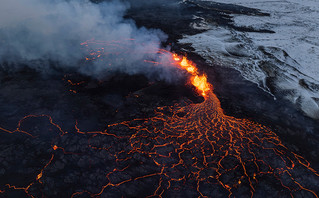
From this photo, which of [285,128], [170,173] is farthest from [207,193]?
[285,128]

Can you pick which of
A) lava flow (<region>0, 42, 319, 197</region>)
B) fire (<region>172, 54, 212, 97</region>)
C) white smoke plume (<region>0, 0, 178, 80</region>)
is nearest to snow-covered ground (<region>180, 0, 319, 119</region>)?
fire (<region>172, 54, 212, 97</region>)

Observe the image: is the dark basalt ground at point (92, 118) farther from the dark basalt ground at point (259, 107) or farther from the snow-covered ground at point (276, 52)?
the snow-covered ground at point (276, 52)

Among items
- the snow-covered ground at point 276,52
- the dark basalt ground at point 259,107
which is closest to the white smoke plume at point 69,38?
the dark basalt ground at point 259,107

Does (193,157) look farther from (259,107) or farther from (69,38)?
(69,38)

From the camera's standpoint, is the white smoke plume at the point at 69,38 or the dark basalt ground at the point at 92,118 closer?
the dark basalt ground at the point at 92,118

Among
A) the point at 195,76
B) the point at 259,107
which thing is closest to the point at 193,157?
the point at 259,107

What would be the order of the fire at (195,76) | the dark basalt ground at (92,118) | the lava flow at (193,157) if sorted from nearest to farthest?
1. the dark basalt ground at (92,118)
2. the lava flow at (193,157)
3. the fire at (195,76)
